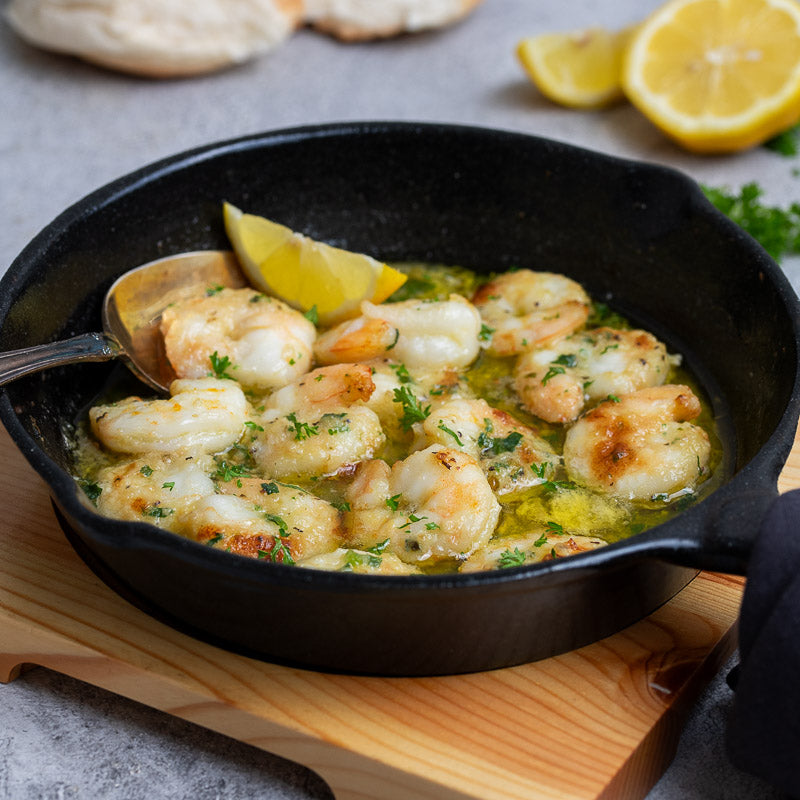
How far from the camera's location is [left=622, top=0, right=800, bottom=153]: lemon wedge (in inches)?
151

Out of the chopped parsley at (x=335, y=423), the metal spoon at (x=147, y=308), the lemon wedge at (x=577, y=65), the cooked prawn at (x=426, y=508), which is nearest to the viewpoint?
the cooked prawn at (x=426, y=508)

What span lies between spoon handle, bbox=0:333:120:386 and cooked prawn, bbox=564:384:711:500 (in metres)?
1.09

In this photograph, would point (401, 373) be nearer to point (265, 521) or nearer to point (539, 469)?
point (539, 469)

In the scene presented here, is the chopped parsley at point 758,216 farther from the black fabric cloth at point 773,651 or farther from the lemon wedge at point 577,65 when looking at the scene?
the black fabric cloth at point 773,651

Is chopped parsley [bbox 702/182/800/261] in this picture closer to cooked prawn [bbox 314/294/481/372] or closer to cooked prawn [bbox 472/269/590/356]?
cooked prawn [bbox 472/269/590/356]

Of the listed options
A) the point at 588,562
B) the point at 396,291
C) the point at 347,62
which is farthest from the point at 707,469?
the point at 347,62

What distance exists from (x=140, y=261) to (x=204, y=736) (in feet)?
4.37

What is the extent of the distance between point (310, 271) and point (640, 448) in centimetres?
102

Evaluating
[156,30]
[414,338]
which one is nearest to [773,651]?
[414,338]

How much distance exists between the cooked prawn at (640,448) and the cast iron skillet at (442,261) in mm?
155

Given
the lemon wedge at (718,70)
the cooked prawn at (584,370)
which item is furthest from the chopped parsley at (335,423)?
the lemon wedge at (718,70)

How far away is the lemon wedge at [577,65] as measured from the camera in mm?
4281

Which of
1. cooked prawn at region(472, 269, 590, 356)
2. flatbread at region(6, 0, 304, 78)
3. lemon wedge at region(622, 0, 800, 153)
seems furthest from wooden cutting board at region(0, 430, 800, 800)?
flatbread at region(6, 0, 304, 78)

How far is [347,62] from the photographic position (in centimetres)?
470
